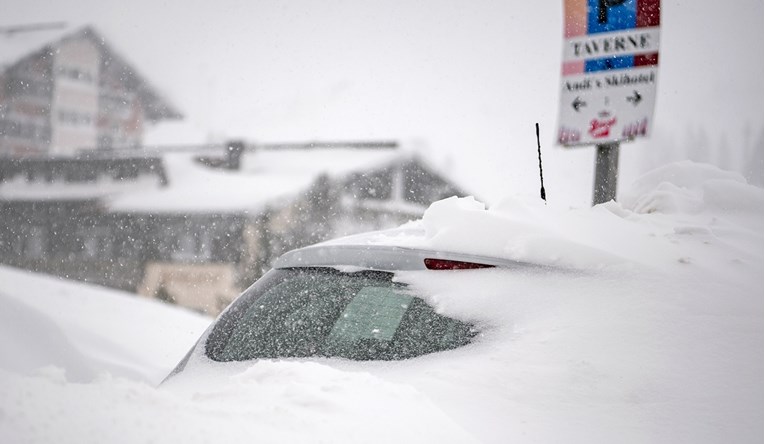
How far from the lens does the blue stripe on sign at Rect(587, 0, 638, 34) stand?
5.30 metres

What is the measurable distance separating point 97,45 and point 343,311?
5315 centimetres

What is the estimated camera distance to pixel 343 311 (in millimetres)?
2656

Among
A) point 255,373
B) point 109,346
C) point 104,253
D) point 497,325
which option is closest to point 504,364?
point 497,325

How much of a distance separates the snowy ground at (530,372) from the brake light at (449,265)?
30 millimetres

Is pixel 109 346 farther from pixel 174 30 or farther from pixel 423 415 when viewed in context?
pixel 174 30

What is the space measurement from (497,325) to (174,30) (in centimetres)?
11562

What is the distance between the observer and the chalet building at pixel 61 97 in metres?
46.8

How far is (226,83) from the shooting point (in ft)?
330

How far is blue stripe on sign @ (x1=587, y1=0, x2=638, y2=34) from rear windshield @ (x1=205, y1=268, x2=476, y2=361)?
369 cm

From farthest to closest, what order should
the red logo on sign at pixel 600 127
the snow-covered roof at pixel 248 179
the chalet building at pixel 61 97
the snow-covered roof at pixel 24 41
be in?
the chalet building at pixel 61 97 < the snow-covered roof at pixel 24 41 < the snow-covered roof at pixel 248 179 < the red logo on sign at pixel 600 127

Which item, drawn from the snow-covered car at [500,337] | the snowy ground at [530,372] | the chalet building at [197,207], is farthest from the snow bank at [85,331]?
the chalet building at [197,207]

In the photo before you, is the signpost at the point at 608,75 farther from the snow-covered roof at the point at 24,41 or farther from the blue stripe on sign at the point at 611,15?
the snow-covered roof at the point at 24,41

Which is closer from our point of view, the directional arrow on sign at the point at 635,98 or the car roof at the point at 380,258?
the car roof at the point at 380,258

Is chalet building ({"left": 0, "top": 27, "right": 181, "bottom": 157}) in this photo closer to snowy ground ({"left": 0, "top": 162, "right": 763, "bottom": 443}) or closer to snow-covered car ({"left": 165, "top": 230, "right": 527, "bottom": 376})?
snow-covered car ({"left": 165, "top": 230, "right": 527, "bottom": 376})
